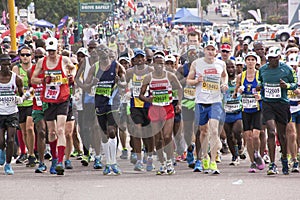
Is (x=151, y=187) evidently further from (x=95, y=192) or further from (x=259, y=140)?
(x=259, y=140)

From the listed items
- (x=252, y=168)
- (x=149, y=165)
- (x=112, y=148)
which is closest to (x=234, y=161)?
(x=252, y=168)

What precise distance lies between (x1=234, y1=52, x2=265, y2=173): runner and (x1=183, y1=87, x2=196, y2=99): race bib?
85 cm

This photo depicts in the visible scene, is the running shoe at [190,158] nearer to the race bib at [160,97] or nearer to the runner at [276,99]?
the race bib at [160,97]

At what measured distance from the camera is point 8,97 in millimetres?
13570

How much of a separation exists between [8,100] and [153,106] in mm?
2240

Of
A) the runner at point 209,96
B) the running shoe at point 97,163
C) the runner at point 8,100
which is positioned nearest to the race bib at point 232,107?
the runner at point 209,96

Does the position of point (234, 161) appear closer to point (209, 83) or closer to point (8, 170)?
point (209, 83)

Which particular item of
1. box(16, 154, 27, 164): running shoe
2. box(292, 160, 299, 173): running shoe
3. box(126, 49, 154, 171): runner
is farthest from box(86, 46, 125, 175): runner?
box(292, 160, 299, 173): running shoe

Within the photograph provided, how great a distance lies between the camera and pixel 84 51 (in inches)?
590

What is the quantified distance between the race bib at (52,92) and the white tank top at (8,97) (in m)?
0.65

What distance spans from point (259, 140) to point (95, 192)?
12.0 feet

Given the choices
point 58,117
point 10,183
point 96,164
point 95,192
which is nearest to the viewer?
point 95,192

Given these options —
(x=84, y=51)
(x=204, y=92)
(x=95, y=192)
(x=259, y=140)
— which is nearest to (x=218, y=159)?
(x=259, y=140)

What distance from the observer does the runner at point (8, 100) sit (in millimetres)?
13414
